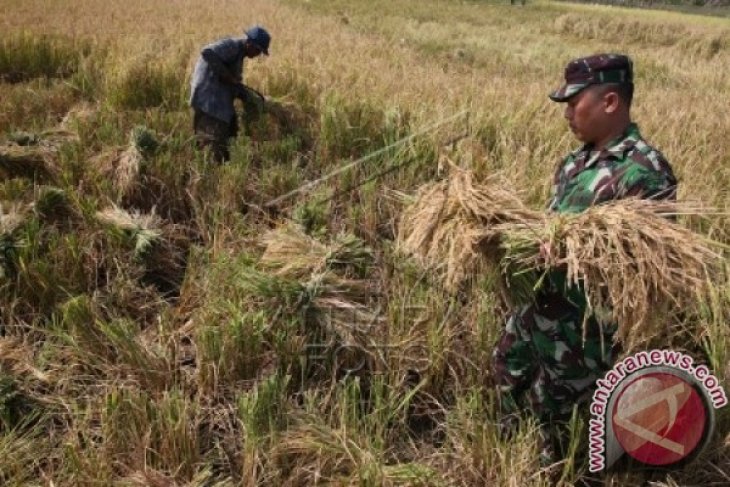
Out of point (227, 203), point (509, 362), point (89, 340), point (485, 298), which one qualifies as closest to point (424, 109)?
point (227, 203)

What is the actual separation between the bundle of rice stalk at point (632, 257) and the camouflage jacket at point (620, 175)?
12 centimetres

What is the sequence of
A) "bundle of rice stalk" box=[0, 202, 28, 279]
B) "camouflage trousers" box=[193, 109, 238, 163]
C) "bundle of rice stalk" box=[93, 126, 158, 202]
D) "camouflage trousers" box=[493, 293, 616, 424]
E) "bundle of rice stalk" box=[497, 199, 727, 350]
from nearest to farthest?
"bundle of rice stalk" box=[497, 199, 727, 350], "camouflage trousers" box=[493, 293, 616, 424], "bundle of rice stalk" box=[0, 202, 28, 279], "bundle of rice stalk" box=[93, 126, 158, 202], "camouflage trousers" box=[193, 109, 238, 163]

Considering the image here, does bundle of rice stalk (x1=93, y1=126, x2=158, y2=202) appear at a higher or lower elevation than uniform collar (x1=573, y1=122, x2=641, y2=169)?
lower

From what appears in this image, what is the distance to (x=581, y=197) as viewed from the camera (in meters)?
1.75

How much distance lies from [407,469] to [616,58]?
1434mm

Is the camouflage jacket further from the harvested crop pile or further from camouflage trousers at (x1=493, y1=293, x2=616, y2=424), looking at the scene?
camouflage trousers at (x1=493, y1=293, x2=616, y2=424)

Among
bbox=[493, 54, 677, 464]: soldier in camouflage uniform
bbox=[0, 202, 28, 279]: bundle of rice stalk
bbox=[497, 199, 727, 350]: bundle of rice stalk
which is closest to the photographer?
bbox=[497, 199, 727, 350]: bundle of rice stalk

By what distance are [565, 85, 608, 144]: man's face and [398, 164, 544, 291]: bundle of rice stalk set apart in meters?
0.33

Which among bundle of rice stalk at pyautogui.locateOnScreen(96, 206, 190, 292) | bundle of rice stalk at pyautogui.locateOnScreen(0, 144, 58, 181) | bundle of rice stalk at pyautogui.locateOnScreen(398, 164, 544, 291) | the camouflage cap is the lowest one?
bundle of rice stalk at pyautogui.locateOnScreen(96, 206, 190, 292)
